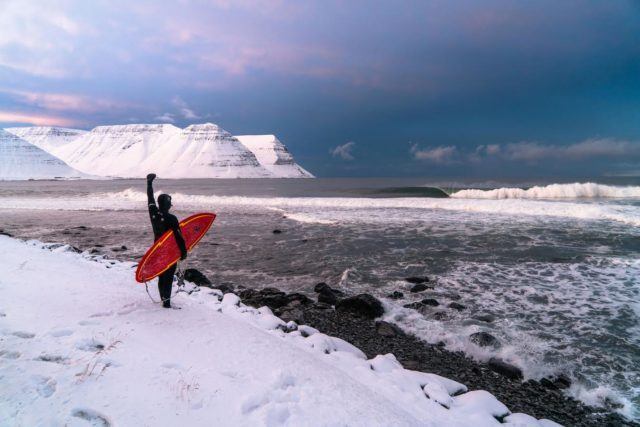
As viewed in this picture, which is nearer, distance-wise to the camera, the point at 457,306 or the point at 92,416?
the point at 92,416

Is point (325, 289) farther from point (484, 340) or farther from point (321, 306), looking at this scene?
point (484, 340)

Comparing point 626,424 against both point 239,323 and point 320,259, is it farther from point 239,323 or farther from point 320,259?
point 320,259

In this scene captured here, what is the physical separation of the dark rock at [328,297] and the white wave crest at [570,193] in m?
43.7

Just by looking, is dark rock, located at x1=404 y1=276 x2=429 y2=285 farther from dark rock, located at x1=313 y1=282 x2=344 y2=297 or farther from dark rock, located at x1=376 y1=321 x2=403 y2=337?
dark rock, located at x1=376 y1=321 x2=403 y2=337

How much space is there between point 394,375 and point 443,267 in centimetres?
843

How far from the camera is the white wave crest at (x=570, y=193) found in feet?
143

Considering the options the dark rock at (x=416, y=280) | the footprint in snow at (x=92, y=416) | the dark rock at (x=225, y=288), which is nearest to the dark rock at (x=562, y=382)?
the dark rock at (x=416, y=280)

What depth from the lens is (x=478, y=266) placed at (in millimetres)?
12883

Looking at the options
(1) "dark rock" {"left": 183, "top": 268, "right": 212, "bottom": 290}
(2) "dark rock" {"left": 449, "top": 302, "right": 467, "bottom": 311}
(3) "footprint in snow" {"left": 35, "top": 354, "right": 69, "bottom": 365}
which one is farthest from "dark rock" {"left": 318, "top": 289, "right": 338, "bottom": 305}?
(3) "footprint in snow" {"left": 35, "top": 354, "right": 69, "bottom": 365}

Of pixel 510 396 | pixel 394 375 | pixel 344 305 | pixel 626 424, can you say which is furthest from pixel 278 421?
pixel 344 305

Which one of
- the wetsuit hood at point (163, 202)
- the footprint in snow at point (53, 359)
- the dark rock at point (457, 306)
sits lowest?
the dark rock at point (457, 306)

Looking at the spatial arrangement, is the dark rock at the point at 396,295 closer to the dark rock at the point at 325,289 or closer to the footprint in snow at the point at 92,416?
the dark rock at the point at 325,289

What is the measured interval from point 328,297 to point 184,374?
229 inches

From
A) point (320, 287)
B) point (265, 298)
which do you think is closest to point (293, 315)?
point (265, 298)
